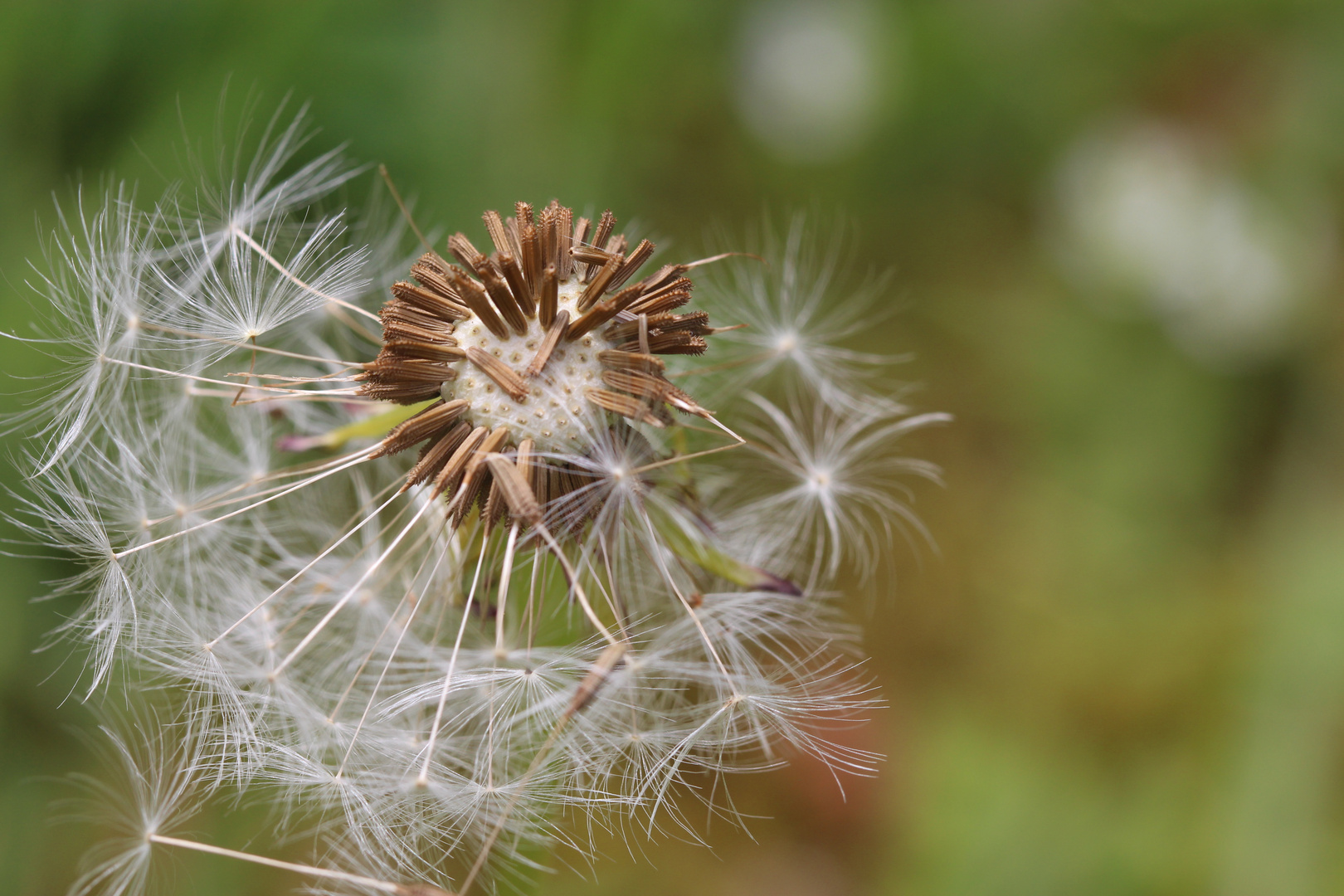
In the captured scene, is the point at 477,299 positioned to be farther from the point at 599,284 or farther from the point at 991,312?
the point at 991,312

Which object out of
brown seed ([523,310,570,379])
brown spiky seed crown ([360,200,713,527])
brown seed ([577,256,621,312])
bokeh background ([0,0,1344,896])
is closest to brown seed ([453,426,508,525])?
brown spiky seed crown ([360,200,713,527])

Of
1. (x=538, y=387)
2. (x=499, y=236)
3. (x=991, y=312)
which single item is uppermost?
Answer: (x=991, y=312)

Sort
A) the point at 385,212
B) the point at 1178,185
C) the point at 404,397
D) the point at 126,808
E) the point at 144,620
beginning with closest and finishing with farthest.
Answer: the point at 404,397 → the point at 144,620 → the point at 126,808 → the point at 385,212 → the point at 1178,185

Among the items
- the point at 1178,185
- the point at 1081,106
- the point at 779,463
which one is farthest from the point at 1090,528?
the point at 779,463

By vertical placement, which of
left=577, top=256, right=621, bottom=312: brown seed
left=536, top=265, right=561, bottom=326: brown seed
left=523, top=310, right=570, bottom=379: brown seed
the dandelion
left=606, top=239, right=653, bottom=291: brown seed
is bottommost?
the dandelion

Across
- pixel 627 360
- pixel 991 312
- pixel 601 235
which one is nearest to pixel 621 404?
pixel 627 360

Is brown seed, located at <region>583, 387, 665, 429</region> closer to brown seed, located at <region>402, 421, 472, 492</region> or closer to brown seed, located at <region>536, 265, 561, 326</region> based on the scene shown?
brown seed, located at <region>536, 265, 561, 326</region>

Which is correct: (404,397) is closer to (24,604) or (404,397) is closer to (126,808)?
(126,808)
